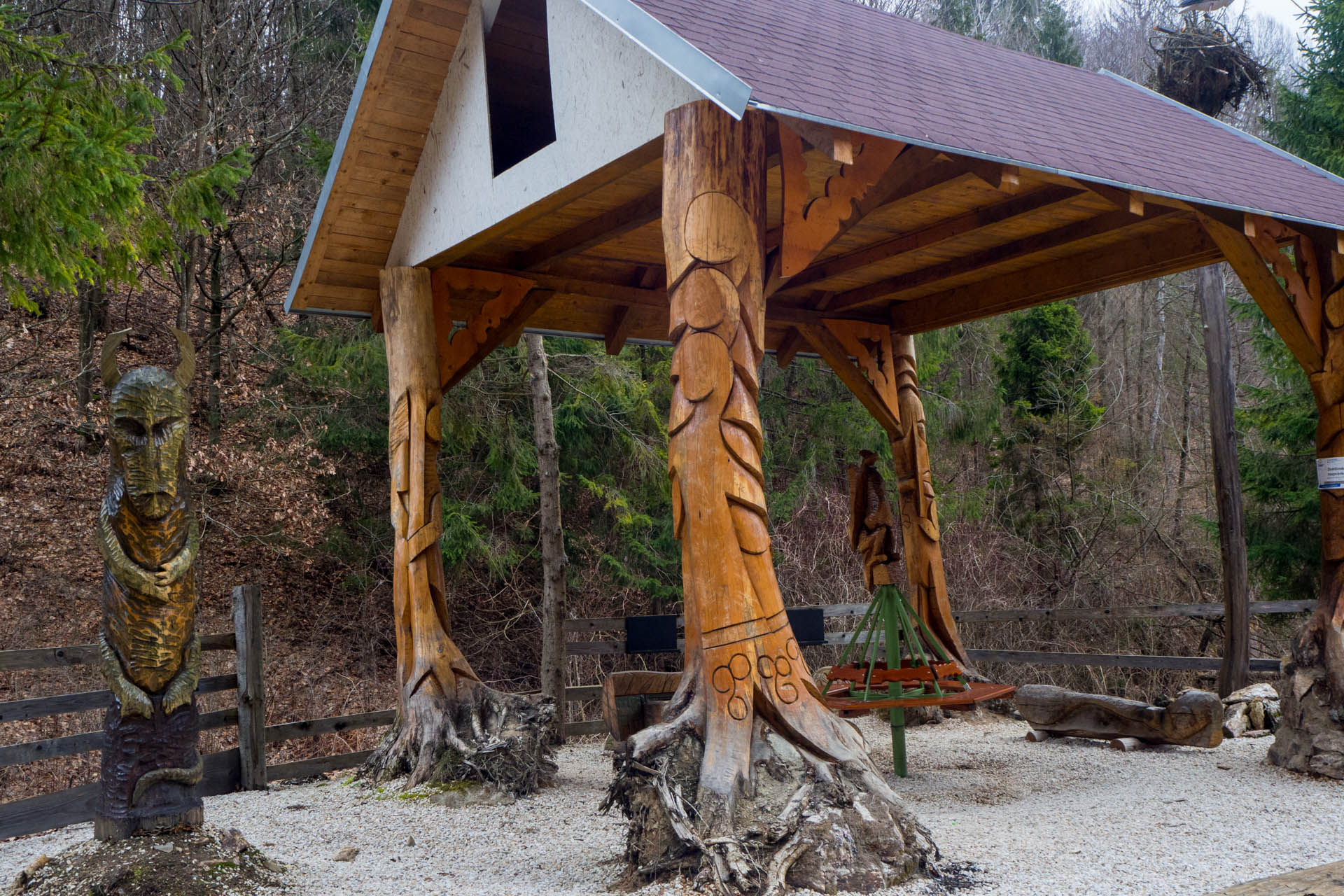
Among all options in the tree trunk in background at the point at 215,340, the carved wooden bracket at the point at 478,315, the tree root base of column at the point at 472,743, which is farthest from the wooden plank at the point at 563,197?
the tree trunk in background at the point at 215,340

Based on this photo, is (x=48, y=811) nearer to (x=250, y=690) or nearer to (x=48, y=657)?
(x=48, y=657)

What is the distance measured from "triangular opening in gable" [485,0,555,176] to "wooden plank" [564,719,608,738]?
16.6ft

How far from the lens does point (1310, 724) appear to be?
6711mm

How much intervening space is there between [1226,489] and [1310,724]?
4.17 meters

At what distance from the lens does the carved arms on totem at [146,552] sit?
438cm

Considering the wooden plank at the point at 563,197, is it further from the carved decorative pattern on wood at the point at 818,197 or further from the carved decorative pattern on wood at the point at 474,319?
the carved decorative pattern on wood at the point at 818,197

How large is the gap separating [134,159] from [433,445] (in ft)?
8.71

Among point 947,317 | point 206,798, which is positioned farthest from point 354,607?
point 947,317

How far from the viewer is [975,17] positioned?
2038 centimetres

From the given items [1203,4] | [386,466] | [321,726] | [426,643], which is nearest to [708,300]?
[426,643]

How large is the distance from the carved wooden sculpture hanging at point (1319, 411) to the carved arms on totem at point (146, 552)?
616 centimetres

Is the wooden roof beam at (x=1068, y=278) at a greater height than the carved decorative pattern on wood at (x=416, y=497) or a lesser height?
greater

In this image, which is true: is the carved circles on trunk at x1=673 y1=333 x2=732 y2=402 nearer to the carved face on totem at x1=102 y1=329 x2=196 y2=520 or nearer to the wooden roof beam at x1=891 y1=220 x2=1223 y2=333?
the carved face on totem at x1=102 y1=329 x2=196 y2=520

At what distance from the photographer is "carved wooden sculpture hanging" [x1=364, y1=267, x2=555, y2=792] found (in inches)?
274
